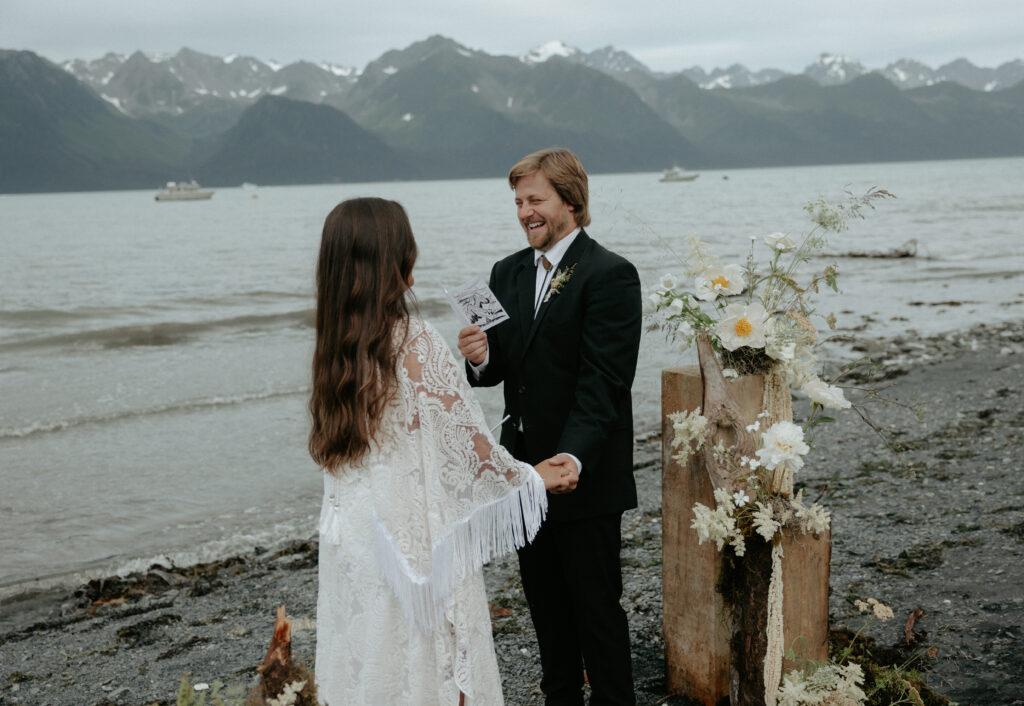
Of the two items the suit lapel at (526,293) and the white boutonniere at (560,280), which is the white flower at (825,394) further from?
the suit lapel at (526,293)

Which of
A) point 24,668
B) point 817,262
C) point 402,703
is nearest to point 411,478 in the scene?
point 402,703

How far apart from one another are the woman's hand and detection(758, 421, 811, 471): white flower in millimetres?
636

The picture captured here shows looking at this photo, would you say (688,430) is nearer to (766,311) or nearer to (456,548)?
(766,311)

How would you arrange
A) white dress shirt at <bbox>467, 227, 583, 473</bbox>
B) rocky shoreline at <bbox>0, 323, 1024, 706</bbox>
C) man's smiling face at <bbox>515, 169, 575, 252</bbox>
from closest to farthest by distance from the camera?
man's smiling face at <bbox>515, 169, 575, 252</bbox>, white dress shirt at <bbox>467, 227, 583, 473</bbox>, rocky shoreline at <bbox>0, 323, 1024, 706</bbox>

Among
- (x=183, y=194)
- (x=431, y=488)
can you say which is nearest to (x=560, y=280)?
(x=431, y=488)

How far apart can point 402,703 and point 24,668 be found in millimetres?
4029

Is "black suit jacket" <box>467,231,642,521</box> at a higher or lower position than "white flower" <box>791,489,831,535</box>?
higher

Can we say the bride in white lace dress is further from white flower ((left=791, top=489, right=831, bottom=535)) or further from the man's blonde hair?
white flower ((left=791, top=489, right=831, bottom=535))

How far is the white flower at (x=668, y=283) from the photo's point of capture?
10.5 ft

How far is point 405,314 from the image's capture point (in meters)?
2.66

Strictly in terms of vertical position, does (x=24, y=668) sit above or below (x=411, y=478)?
below

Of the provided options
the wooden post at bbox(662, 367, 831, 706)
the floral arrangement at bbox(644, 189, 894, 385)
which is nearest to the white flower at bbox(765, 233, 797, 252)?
the floral arrangement at bbox(644, 189, 894, 385)

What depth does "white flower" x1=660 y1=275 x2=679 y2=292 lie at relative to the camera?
3.19 metres

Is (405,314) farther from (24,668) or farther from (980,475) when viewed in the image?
(980,475)
